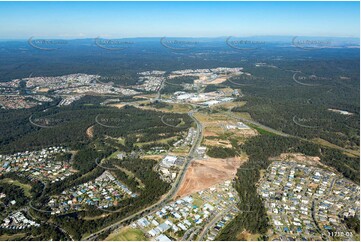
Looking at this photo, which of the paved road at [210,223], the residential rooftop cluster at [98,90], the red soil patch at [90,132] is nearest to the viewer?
the paved road at [210,223]

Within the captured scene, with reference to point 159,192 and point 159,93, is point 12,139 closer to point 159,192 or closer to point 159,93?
point 159,192

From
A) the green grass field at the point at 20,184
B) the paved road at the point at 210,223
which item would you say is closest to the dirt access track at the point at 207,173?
the paved road at the point at 210,223

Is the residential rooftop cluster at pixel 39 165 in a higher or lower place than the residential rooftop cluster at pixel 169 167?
lower

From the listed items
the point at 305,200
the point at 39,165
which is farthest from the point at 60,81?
the point at 305,200

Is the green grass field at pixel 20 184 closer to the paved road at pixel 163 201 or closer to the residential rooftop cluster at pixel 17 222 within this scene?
the residential rooftop cluster at pixel 17 222

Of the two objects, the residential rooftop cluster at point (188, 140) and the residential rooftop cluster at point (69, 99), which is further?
the residential rooftop cluster at point (69, 99)

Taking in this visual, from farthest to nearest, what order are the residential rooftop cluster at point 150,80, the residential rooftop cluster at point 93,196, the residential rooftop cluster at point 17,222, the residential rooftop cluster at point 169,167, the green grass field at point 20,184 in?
the residential rooftop cluster at point 150,80 < the residential rooftop cluster at point 169,167 < the green grass field at point 20,184 < the residential rooftop cluster at point 93,196 < the residential rooftop cluster at point 17,222

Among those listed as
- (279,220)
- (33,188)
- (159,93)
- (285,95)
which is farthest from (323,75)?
(33,188)

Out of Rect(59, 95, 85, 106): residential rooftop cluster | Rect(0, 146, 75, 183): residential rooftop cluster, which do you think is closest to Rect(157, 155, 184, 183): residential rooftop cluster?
Rect(0, 146, 75, 183): residential rooftop cluster
